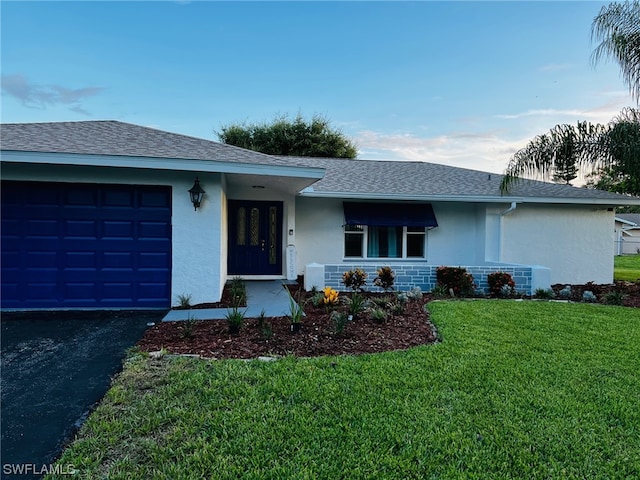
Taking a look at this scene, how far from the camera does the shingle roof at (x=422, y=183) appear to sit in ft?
37.5

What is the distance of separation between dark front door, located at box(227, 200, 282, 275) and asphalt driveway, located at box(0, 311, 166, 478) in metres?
4.54

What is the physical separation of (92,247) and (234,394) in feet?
19.0

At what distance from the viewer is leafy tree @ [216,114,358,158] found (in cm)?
2822

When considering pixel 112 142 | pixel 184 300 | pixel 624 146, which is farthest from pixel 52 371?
pixel 624 146

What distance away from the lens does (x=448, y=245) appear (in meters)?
12.3

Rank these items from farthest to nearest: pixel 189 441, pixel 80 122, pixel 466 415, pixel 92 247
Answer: pixel 80 122 < pixel 92 247 < pixel 466 415 < pixel 189 441

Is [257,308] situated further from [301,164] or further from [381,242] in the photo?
[381,242]

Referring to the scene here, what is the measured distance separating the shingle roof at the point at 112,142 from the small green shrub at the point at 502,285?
6.38 m

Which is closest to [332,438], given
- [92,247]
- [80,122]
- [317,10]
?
[92,247]

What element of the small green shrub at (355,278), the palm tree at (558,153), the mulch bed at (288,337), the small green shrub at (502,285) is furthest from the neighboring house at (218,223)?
the mulch bed at (288,337)

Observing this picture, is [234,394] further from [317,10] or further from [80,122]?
[317,10]

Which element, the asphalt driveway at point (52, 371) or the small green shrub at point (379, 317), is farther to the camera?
the small green shrub at point (379, 317)

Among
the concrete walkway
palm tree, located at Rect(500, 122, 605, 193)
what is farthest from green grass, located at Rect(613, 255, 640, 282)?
the concrete walkway

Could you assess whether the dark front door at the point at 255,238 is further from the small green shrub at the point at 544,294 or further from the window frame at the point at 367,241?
the small green shrub at the point at 544,294
